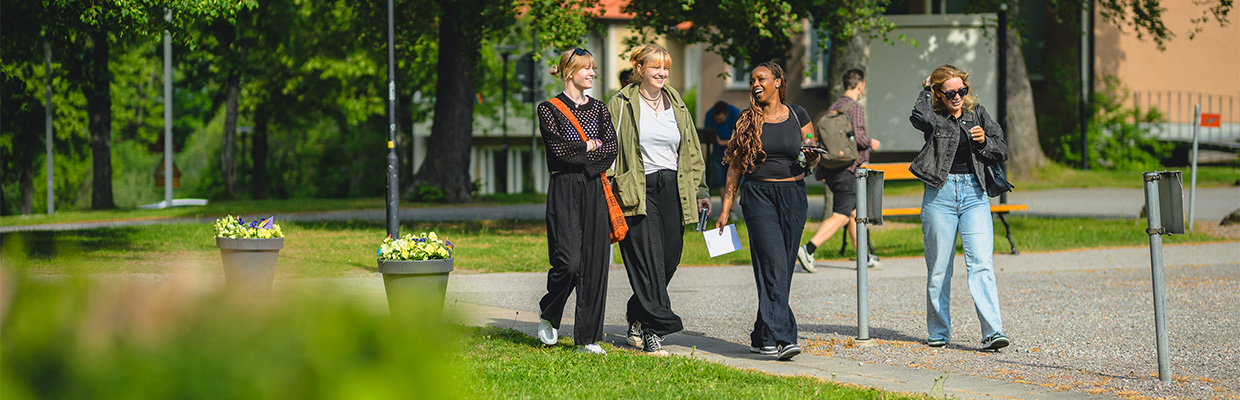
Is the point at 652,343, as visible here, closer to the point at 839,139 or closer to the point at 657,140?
the point at 657,140

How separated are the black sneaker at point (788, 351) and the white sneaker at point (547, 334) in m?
1.26

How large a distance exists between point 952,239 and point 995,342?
0.69 meters

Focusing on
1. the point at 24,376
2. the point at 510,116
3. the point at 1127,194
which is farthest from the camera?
the point at 510,116

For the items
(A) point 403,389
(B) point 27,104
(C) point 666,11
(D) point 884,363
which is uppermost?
(C) point 666,11

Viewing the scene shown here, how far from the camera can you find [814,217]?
1848 centimetres

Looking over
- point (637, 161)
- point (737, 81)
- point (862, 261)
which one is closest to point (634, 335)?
point (637, 161)

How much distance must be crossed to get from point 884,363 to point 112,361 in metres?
5.55

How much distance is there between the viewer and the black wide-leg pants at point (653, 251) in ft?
21.6

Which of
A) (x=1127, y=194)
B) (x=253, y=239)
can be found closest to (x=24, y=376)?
(x=253, y=239)

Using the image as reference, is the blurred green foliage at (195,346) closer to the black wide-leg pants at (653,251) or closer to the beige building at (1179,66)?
the black wide-leg pants at (653,251)

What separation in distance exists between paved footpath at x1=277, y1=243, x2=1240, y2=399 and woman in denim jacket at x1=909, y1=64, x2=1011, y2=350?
356 millimetres

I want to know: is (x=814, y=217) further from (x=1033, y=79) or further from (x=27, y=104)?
(x=1033, y=79)

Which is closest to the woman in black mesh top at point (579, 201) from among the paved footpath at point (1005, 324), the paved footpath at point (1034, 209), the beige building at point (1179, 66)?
the paved footpath at point (1005, 324)

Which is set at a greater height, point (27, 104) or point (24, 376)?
point (27, 104)
